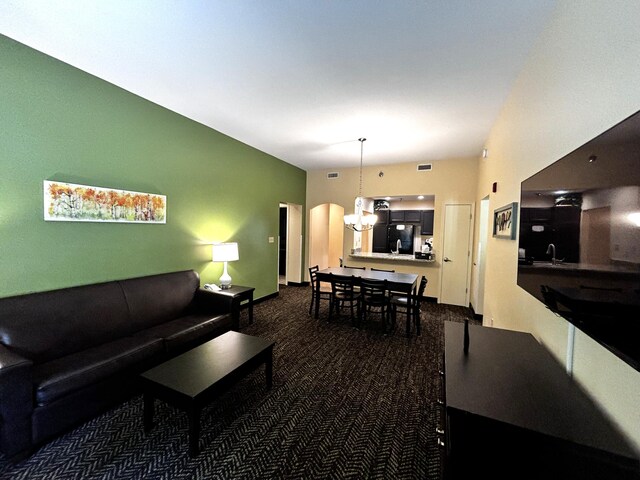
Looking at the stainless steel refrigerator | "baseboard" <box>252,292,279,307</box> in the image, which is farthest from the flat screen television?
the stainless steel refrigerator

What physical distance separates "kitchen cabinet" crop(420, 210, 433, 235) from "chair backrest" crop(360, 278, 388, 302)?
386cm

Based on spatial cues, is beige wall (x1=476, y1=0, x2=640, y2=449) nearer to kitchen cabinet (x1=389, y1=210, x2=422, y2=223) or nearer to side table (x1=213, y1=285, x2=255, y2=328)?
side table (x1=213, y1=285, x2=255, y2=328)

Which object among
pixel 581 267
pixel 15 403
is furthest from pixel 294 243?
pixel 581 267

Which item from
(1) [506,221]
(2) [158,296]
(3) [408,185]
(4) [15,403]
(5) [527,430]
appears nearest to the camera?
(5) [527,430]

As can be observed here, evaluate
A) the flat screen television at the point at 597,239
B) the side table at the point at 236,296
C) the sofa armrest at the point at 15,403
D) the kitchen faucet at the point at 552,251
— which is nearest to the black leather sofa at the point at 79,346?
the sofa armrest at the point at 15,403

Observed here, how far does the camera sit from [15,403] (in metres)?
1.69

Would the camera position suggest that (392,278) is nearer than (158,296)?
No

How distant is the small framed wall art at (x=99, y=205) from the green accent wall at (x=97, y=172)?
63 mm

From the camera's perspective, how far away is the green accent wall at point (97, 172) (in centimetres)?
229

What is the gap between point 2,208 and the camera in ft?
7.32

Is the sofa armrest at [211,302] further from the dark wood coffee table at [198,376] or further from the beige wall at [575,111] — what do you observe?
the beige wall at [575,111]

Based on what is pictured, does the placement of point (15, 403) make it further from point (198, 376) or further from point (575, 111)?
point (575, 111)

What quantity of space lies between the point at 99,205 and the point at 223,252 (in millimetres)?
1658

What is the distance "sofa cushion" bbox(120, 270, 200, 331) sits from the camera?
2.93 m
